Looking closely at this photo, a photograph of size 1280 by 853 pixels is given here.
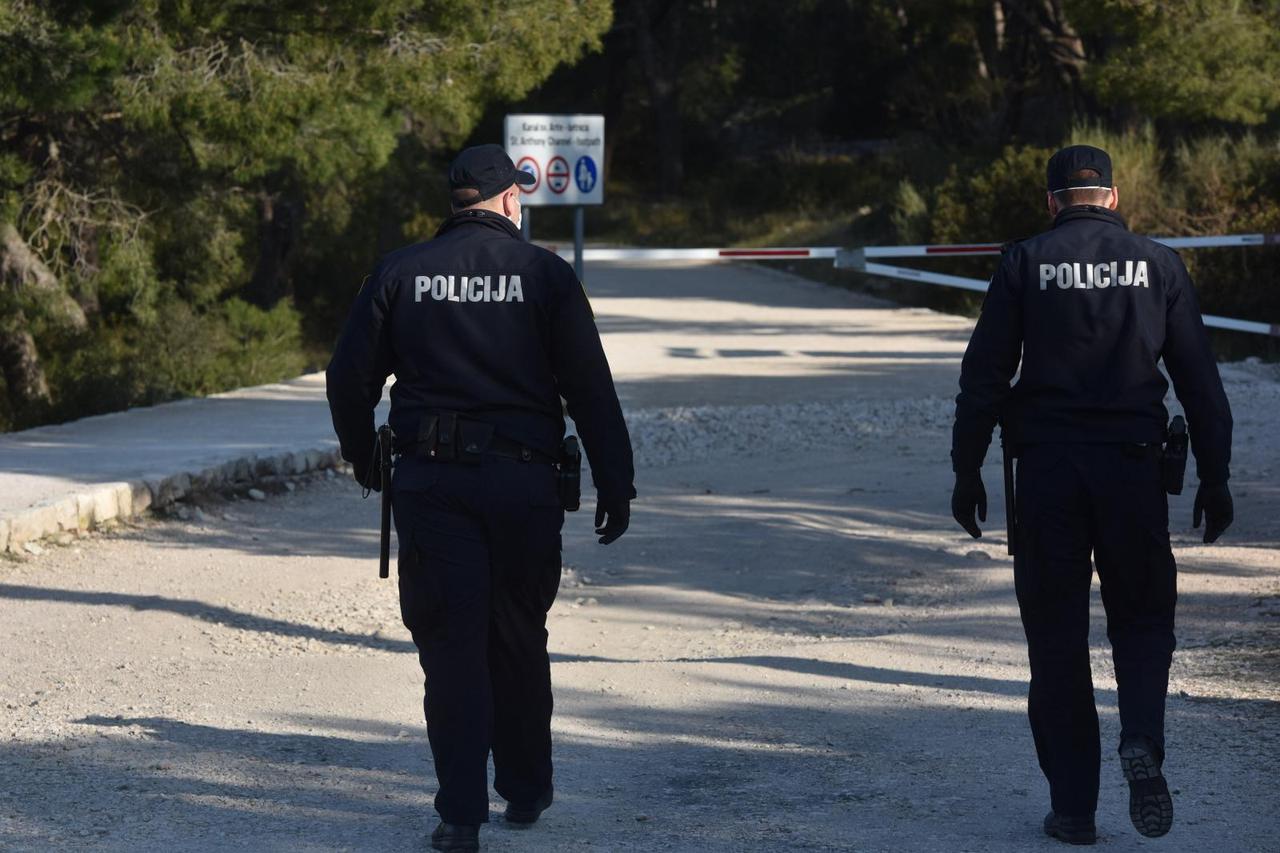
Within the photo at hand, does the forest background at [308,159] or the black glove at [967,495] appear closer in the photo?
the black glove at [967,495]

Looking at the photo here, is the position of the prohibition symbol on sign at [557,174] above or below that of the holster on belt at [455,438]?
above

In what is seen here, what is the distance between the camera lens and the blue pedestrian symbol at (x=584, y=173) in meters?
12.2

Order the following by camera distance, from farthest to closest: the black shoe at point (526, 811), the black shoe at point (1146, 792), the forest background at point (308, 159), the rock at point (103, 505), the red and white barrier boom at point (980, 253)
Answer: the forest background at point (308, 159) → the red and white barrier boom at point (980, 253) → the rock at point (103, 505) → the black shoe at point (526, 811) → the black shoe at point (1146, 792)

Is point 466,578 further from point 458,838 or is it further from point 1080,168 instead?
point 1080,168

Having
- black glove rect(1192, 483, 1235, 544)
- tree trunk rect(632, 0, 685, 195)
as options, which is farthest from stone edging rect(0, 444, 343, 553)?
tree trunk rect(632, 0, 685, 195)

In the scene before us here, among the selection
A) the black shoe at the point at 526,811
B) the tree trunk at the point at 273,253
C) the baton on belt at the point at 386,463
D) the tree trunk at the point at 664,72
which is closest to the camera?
the baton on belt at the point at 386,463

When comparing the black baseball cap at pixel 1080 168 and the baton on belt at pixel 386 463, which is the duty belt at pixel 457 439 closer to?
the baton on belt at pixel 386 463

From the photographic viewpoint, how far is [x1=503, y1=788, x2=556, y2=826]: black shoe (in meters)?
4.23

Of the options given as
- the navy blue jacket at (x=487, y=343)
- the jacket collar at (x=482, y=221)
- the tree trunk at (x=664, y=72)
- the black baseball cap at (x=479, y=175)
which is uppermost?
the tree trunk at (x=664, y=72)

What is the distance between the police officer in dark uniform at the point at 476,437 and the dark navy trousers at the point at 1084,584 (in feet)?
3.42

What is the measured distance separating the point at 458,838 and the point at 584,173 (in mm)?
8786

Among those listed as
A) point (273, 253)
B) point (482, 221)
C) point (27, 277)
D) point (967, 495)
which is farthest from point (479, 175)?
point (273, 253)

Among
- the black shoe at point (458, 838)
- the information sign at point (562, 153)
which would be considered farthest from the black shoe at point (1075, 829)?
the information sign at point (562, 153)

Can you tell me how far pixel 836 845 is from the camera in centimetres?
405
